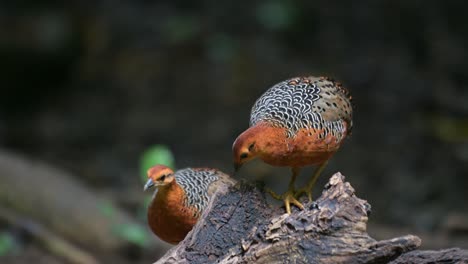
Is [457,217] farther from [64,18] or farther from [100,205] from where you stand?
[64,18]

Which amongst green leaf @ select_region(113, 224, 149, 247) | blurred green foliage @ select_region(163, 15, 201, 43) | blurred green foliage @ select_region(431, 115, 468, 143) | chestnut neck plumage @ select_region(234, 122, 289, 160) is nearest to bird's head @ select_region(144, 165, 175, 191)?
chestnut neck plumage @ select_region(234, 122, 289, 160)

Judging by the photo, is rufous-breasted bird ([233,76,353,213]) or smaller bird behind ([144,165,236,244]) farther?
smaller bird behind ([144,165,236,244])

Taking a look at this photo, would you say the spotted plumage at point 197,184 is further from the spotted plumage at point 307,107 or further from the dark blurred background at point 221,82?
the dark blurred background at point 221,82

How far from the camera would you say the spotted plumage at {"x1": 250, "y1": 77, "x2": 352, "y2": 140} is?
5.03 metres

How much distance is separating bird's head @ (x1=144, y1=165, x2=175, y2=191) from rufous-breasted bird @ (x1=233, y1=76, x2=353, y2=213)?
0.80 metres

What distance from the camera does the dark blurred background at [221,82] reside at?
1019cm

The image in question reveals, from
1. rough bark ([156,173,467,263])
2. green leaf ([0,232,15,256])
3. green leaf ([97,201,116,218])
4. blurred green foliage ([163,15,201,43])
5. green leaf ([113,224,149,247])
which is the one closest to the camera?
rough bark ([156,173,467,263])

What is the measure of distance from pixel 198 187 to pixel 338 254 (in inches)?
88.2

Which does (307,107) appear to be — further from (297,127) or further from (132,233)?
(132,233)

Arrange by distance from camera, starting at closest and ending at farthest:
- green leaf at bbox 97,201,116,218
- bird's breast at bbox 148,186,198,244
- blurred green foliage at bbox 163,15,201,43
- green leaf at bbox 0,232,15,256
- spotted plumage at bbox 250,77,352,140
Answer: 1. spotted plumage at bbox 250,77,352,140
2. bird's breast at bbox 148,186,198,244
3. green leaf at bbox 0,232,15,256
4. green leaf at bbox 97,201,116,218
5. blurred green foliage at bbox 163,15,201,43

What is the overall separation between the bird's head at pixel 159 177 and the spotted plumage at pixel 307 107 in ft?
2.51

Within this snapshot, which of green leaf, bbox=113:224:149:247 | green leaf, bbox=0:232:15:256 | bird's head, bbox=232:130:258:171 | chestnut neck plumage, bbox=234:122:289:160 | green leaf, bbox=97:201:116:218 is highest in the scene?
green leaf, bbox=97:201:116:218

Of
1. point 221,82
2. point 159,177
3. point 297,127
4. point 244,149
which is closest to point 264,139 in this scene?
point 244,149

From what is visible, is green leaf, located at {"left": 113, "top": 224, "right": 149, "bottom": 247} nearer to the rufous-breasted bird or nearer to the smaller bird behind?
the smaller bird behind
